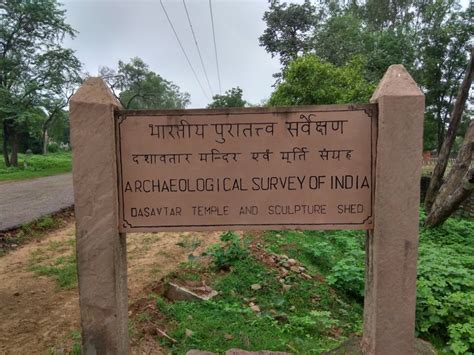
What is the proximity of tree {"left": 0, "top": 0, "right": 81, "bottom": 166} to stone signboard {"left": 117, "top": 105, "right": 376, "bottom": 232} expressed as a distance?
21.7 metres

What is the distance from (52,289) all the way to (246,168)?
11.3ft

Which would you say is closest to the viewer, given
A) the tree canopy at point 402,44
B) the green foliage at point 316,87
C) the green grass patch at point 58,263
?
the green grass patch at point 58,263

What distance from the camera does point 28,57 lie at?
2277 cm

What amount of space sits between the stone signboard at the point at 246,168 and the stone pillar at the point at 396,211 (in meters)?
0.10

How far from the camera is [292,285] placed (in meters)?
4.65

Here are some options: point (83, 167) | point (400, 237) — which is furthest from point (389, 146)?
point (83, 167)

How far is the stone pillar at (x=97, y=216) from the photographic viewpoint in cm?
248

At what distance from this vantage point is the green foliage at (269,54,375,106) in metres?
11.9

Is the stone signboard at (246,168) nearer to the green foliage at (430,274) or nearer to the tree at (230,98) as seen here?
the green foliage at (430,274)

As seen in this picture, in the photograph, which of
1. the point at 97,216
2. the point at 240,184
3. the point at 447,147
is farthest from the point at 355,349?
the point at 447,147

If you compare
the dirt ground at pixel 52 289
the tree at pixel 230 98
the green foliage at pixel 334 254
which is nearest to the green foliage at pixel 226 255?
the dirt ground at pixel 52 289

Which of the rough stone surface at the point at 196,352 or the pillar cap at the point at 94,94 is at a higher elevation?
the pillar cap at the point at 94,94

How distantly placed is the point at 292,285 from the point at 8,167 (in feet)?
74.5

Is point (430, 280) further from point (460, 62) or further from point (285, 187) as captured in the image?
point (460, 62)
